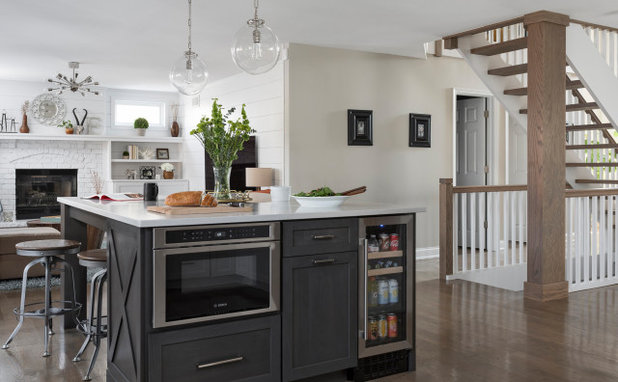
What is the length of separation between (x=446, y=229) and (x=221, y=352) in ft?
12.2

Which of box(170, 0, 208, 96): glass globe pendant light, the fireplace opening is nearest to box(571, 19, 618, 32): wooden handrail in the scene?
box(170, 0, 208, 96): glass globe pendant light

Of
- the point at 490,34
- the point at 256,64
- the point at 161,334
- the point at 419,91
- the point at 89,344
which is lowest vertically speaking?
the point at 89,344

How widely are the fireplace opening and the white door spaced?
19.8ft

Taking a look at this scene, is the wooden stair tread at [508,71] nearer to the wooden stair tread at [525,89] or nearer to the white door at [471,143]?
the wooden stair tread at [525,89]

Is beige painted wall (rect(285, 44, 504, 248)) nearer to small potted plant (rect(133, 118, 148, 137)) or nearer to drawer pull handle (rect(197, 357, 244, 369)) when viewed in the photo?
drawer pull handle (rect(197, 357, 244, 369))

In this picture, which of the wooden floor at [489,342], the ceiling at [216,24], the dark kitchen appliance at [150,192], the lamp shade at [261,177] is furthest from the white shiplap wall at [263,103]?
the dark kitchen appliance at [150,192]

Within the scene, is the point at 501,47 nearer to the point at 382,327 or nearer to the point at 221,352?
the point at 382,327

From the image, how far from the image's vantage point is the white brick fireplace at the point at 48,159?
895cm

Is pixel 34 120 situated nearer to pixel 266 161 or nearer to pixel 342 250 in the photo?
pixel 266 161

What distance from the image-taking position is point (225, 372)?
2.74 m

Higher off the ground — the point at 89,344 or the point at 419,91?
the point at 419,91

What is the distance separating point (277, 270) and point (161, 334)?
609mm

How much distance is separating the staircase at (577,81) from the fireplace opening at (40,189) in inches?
252

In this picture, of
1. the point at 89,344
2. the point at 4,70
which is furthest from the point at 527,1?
the point at 4,70
